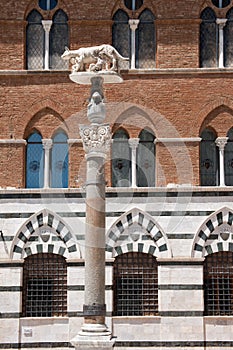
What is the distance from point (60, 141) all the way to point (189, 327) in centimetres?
553

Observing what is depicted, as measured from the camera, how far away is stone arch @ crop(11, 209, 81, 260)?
18375 mm

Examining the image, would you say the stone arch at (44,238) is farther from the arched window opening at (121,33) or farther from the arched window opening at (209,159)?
the arched window opening at (121,33)

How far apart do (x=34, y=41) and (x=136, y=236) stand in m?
5.58

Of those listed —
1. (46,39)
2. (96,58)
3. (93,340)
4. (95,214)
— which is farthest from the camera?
(46,39)

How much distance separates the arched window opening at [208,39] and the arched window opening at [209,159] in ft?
5.76

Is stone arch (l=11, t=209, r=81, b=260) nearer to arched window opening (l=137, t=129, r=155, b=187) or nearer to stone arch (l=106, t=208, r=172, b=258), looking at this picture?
stone arch (l=106, t=208, r=172, b=258)

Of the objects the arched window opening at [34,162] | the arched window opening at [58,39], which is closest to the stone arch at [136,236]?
the arched window opening at [34,162]

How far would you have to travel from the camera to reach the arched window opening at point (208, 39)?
19092mm

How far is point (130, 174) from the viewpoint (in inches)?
740

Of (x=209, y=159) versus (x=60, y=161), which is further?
(x=60, y=161)

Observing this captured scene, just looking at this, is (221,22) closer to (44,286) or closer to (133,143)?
(133,143)

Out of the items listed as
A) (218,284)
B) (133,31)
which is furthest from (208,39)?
(218,284)

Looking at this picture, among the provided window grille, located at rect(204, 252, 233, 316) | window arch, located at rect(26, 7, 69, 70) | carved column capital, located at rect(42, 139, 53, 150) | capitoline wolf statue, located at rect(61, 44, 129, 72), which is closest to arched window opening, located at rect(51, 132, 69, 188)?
carved column capital, located at rect(42, 139, 53, 150)

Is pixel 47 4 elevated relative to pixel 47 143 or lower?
elevated
